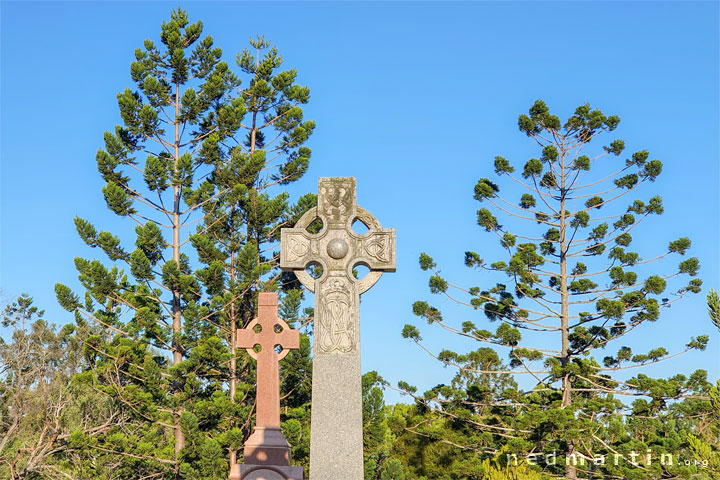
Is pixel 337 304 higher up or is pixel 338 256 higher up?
pixel 338 256

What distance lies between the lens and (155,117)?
1936cm

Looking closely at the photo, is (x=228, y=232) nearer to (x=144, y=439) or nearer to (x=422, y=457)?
(x=144, y=439)

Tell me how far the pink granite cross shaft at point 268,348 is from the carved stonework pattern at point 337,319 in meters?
1.01

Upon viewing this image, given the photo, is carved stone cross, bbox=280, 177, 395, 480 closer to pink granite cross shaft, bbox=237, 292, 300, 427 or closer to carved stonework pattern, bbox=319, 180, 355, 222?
carved stonework pattern, bbox=319, 180, 355, 222

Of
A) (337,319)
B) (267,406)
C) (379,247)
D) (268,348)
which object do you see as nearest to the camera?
(337,319)

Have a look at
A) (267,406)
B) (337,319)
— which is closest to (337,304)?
(337,319)

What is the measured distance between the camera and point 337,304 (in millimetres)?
9500

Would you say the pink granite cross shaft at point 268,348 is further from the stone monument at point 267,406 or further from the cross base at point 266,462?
the cross base at point 266,462

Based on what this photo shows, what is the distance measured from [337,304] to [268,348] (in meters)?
1.36

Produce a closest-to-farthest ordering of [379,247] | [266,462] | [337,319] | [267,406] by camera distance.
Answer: [337,319] → [379,247] → [266,462] → [267,406]

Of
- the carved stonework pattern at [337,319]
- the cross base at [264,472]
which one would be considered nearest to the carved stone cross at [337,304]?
the carved stonework pattern at [337,319]

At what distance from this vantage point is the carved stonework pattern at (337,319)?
9359mm

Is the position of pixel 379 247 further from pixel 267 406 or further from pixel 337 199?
pixel 267 406

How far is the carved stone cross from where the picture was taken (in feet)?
29.7
